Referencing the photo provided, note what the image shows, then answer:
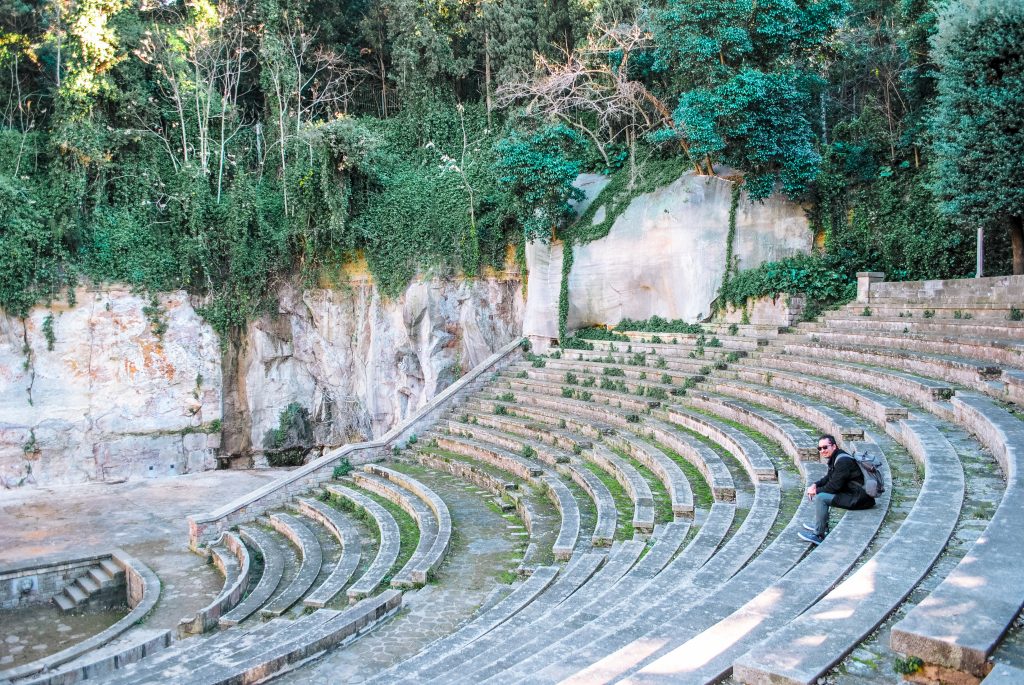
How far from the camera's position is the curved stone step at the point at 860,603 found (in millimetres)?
3619

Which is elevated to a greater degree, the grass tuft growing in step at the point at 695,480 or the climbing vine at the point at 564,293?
the climbing vine at the point at 564,293

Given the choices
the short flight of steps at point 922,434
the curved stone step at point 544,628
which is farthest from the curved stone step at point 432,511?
the short flight of steps at point 922,434

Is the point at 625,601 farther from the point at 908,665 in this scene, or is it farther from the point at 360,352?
the point at 360,352

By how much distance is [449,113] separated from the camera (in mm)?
25734

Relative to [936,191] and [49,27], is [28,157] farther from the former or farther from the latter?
[936,191]

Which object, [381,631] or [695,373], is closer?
[381,631]

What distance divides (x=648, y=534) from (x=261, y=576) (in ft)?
20.7

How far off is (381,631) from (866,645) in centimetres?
567

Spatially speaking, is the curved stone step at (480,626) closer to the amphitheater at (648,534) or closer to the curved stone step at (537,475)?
the amphitheater at (648,534)

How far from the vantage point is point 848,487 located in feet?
22.1

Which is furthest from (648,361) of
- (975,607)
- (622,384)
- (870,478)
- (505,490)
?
(975,607)

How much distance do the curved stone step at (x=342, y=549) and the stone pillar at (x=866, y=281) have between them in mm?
10257

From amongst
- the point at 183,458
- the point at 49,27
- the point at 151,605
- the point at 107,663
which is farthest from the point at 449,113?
the point at 107,663

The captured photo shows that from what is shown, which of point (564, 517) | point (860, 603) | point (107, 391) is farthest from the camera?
point (107, 391)
